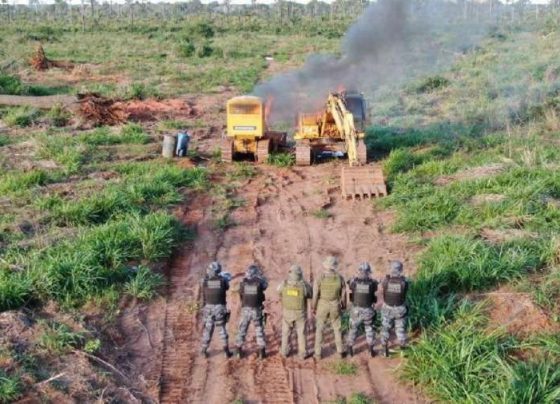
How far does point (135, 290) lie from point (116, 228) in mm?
A: 2022

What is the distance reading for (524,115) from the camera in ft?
68.5

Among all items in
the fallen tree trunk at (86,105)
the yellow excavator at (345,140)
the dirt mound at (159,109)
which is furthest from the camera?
the dirt mound at (159,109)

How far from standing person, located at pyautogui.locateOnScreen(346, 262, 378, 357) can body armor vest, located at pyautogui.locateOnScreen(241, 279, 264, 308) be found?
1215 millimetres

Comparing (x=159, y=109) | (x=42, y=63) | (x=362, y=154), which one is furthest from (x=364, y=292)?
(x=42, y=63)

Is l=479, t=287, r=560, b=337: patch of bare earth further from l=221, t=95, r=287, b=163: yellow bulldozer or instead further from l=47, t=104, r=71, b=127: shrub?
l=47, t=104, r=71, b=127: shrub

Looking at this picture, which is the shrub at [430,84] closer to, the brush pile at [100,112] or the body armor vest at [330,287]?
the brush pile at [100,112]

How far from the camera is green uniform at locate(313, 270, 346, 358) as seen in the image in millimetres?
8039

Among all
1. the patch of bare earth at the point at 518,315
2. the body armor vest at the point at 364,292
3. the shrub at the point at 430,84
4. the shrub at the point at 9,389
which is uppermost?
the shrub at the point at 430,84

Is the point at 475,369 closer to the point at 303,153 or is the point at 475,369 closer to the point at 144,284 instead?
the point at 144,284

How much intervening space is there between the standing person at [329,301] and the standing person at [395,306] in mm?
574

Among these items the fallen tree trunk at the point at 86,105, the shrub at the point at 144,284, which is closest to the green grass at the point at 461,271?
the shrub at the point at 144,284

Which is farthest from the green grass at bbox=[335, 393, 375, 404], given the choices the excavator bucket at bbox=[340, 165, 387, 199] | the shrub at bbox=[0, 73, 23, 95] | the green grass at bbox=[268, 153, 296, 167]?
the shrub at bbox=[0, 73, 23, 95]

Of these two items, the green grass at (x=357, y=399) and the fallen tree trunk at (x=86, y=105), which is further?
the fallen tree trunk at (x=86, y=105)

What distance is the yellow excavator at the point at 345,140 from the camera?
14.8 meters
